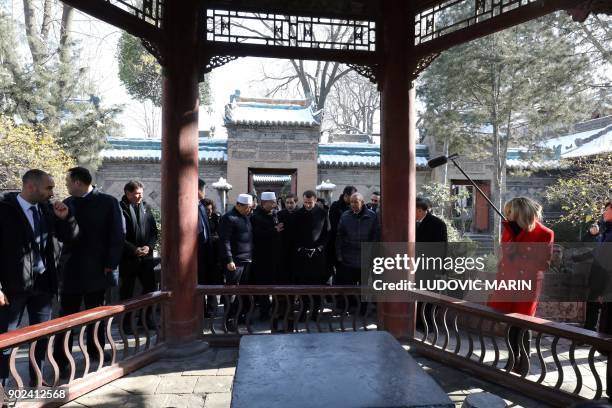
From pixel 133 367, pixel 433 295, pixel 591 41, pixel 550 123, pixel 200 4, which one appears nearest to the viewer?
pixel 133 367

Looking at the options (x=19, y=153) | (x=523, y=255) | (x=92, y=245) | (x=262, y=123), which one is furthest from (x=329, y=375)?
(x=262, y=123)

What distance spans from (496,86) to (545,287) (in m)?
6.38

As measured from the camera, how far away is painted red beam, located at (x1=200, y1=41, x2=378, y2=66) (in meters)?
4.10

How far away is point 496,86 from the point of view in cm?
1030

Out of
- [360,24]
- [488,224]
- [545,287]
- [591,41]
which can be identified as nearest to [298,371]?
[360,24]

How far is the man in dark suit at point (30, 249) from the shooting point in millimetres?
2904

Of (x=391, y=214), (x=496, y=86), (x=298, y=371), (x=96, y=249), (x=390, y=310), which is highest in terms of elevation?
(x=496, y=86)

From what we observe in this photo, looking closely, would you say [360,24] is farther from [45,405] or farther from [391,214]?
[45,405]

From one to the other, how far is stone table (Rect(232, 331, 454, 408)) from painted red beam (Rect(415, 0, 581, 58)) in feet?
8.64

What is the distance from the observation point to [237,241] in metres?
4.80

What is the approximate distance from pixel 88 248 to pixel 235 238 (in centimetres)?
162

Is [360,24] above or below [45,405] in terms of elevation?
above

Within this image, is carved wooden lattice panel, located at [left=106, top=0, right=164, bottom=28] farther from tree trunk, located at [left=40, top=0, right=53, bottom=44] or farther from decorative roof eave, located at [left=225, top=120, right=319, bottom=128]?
decorative roof eave, located at [left=225, top=120, right=319, bottom=128]

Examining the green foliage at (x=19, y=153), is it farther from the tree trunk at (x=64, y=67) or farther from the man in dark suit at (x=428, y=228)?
the man in dark suit at (x=428, y=228)
